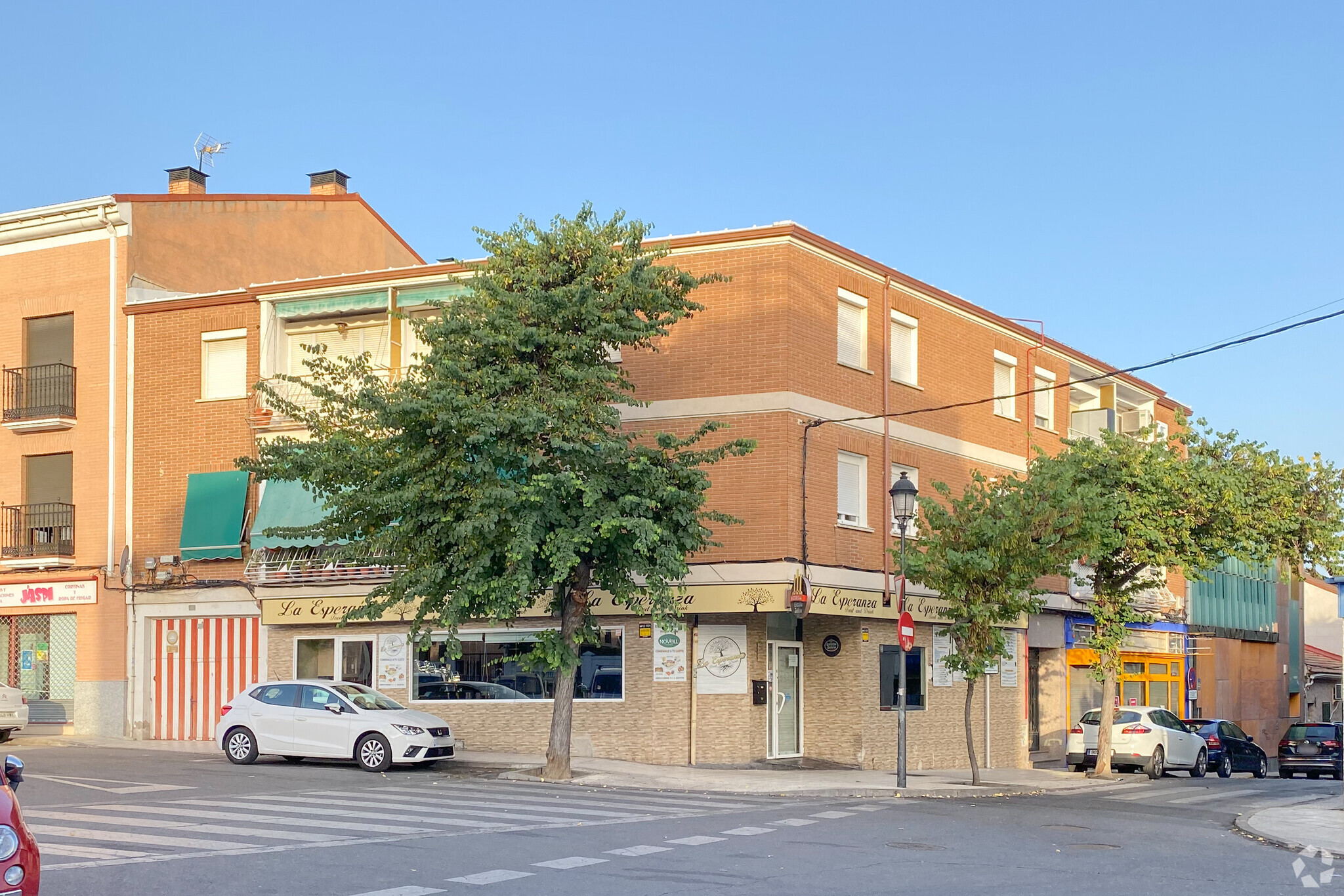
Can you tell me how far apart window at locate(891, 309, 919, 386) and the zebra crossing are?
10939 millimetres

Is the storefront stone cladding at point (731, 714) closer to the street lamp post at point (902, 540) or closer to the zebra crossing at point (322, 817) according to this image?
the street lamp post at point (902, 540)

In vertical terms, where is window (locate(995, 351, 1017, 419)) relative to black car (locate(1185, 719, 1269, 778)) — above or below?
above

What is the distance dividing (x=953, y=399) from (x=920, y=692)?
6.02 meters

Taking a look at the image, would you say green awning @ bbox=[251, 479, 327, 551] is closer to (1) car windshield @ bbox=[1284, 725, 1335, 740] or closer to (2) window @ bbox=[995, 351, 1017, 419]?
(2) window @ bbox=[995, 351, 1017, 419]

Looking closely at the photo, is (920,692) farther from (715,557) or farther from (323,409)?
(323,409)

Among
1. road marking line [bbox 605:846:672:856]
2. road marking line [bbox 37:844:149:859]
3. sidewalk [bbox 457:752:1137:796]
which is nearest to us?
road marking line [bbox 37:844:149:859]

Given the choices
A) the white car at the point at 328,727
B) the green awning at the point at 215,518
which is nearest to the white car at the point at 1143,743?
the white car at the point at 328,727

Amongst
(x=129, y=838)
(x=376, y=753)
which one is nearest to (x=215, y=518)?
(x=376, y=753)

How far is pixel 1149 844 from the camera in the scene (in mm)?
14750

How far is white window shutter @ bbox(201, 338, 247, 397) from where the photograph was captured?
29797 millimetres

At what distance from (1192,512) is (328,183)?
22.3m

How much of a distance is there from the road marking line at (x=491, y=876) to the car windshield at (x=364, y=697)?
11.8 metres

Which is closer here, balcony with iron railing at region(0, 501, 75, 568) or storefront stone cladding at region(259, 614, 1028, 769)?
storefront stone cladding at region(259, 614, 1028, 769)

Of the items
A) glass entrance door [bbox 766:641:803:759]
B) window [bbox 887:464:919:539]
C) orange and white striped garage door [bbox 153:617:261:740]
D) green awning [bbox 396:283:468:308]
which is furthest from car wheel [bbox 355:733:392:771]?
window [bbox 887:464:919:539]
